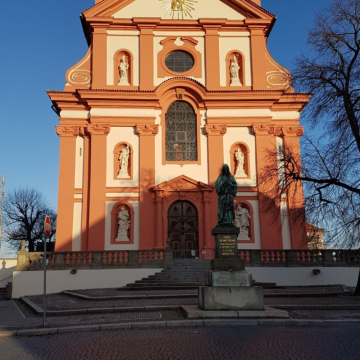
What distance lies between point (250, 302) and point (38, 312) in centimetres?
577

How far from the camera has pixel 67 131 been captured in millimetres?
23828

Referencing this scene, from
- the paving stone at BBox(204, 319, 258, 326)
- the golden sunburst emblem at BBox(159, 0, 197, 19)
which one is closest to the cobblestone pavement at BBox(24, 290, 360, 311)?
the paving stone at BBox(204, 319, 258, 326)

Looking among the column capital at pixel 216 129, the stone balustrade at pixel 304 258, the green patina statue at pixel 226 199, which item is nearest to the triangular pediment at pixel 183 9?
the column capital at pixel 216 129

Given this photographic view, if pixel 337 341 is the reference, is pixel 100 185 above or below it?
Answer: above

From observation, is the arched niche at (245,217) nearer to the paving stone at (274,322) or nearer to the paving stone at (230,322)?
the paving stone at (274,322)

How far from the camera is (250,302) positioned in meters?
10.0

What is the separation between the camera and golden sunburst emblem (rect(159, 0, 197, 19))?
1025 inches

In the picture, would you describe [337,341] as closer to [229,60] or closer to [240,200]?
[240,200]

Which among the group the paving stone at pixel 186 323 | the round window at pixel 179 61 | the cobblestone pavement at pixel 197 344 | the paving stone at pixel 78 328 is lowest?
the cobblestone pavement at pixel 197 344

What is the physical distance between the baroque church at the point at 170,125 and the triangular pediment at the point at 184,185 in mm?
55

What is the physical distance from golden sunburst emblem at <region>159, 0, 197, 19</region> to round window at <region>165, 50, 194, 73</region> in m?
2.30

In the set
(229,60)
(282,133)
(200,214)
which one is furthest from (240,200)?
(229,60)

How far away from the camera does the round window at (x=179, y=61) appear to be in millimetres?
25531

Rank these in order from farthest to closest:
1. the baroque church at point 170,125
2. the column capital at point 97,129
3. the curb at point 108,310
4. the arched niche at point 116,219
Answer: the column capital at point 97,129
the baroque church at point 170,125
the arched niche at point 116,219
the curb at point 108,310
